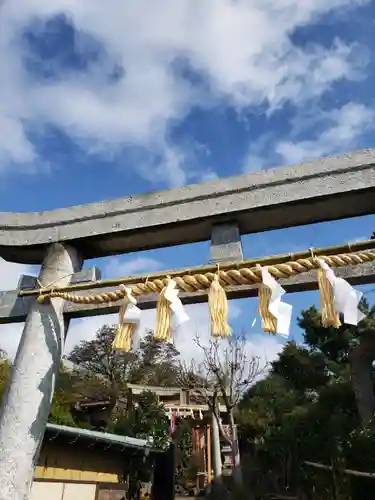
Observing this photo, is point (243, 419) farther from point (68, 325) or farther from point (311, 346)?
point (68, 325)

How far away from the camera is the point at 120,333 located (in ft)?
9.81

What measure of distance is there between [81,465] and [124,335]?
6388mm

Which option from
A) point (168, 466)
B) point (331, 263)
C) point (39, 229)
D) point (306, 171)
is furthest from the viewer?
point (168, 466)

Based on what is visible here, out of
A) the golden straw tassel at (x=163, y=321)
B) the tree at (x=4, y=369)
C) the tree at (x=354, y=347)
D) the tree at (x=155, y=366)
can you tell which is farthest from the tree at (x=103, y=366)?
the golden straw tassel at (x=163, y=321)

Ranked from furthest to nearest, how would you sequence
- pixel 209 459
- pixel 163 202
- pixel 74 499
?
1. pixel 209 459
2. pixel 74 499
3. pixel 163 202

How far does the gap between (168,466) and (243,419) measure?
667 cm

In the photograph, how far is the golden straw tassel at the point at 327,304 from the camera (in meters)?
2.41

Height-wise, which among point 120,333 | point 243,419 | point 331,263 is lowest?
point 120,333

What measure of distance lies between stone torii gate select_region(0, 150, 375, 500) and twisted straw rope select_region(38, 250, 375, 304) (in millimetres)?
→ 329

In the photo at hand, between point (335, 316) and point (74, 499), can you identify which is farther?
point (74, 499)

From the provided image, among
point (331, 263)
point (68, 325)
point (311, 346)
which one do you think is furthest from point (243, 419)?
point (331, 263)

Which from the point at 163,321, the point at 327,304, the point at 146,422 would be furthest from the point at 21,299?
the point at 146,422

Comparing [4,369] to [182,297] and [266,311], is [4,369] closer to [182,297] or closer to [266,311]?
[182,297]

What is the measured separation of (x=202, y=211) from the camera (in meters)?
3.60
